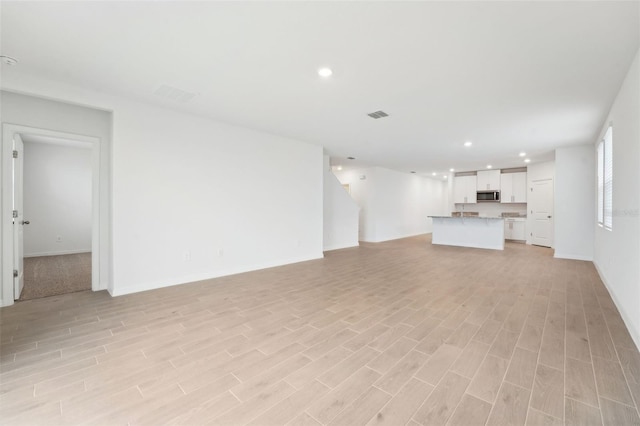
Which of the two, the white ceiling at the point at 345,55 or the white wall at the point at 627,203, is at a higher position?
the white ceiling at the point at 345,55

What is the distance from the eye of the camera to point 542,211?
850cm

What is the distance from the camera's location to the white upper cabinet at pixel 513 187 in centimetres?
920

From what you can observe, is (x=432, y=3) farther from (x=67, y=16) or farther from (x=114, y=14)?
(x=67, y=16)

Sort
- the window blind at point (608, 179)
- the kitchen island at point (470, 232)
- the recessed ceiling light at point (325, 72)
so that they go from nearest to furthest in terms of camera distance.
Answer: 1. the recessed ceiling light at point (325, 72)
2. the window blind at point (608, 179)
3. the kitchen island at point (470, 232)

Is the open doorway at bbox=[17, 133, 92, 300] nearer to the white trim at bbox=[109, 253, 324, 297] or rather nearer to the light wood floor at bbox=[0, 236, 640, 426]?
the white trim at bbox=[109, 253, 324, 297]

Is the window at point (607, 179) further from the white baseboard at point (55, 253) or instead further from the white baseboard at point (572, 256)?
the white baseboard at point (55, 253)

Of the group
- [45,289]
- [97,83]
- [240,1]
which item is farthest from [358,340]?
[45,289]

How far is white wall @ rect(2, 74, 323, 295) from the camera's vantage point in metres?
3.67

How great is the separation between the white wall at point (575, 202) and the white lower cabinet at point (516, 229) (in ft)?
9.54

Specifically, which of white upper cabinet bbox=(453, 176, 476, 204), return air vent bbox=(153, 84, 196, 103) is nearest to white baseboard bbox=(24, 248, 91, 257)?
return air vent bbox=(153, 84, 196, 103)

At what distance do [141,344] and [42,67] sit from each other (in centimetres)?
314

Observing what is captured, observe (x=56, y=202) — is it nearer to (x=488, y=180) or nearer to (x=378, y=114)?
(x=378, y=114)

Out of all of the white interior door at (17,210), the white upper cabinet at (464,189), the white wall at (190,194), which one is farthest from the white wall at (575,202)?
the white interior door at (17,210)

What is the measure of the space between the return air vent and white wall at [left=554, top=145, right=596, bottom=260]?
318 inches
